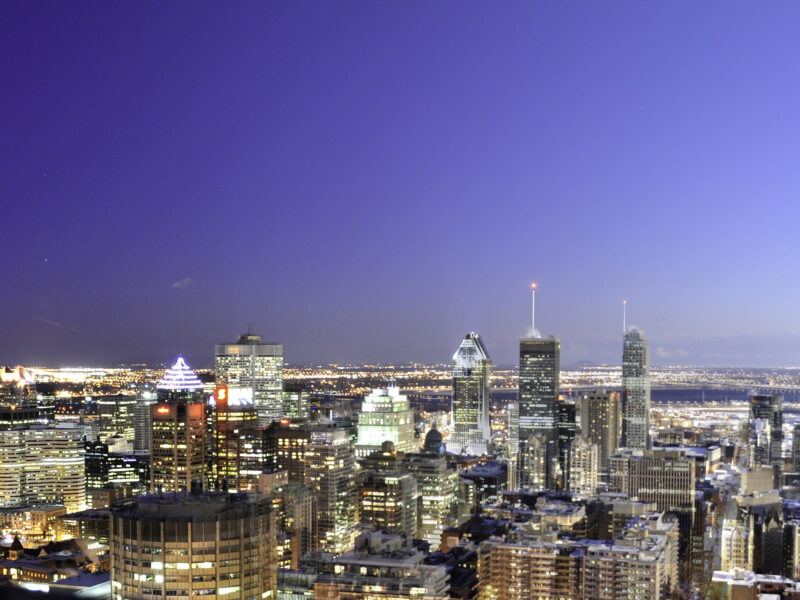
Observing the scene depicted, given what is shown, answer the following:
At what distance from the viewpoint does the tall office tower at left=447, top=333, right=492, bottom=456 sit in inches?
1629

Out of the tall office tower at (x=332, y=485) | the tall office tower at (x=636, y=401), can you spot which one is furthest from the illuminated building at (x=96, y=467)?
the tall office tower at (x=636, y=401)

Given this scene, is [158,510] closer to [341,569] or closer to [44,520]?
[341,569]

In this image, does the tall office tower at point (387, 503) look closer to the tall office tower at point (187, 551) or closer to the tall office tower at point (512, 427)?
the tall office tower at point (512, 427)

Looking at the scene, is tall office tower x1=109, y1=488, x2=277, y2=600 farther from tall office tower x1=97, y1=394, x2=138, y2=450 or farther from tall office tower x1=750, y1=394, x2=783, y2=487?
tall office tower x1=97, y1=394, x2=138, y2=450

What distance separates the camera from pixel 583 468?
1169 inches

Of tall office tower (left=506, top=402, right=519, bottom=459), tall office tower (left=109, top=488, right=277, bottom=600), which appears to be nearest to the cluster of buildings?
tall office tower (left=109, top=488, right=277, bottom=600)

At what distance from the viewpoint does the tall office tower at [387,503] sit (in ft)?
73.7

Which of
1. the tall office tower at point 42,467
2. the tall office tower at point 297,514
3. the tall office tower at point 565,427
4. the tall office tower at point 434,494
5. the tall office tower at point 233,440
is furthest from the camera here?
the tall office tower at point 565,427

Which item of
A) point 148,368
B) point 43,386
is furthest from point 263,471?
point 43,386

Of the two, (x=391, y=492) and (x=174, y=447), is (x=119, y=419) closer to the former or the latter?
(x=174, y=447)

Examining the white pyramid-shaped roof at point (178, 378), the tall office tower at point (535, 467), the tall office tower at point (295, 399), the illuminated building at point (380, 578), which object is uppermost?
the white pyramid-shaped roof at point (178, 378)

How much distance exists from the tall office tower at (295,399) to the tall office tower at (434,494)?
8505 millimetres

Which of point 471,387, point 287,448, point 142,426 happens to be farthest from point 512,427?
point 287,448

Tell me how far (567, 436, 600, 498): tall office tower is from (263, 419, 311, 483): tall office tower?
8.51 m
